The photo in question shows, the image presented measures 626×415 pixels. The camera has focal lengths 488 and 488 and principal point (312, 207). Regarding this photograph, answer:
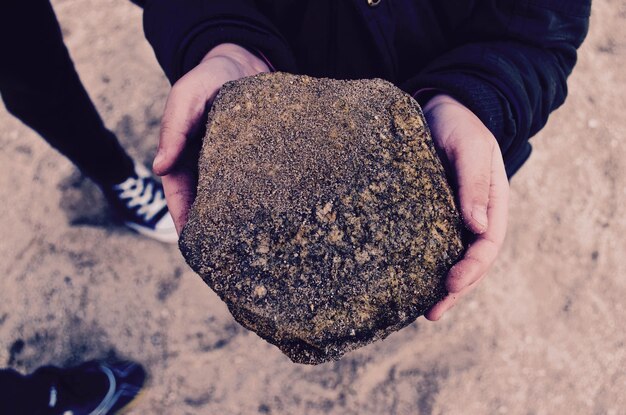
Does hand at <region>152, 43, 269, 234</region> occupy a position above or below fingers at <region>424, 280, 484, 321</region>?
above

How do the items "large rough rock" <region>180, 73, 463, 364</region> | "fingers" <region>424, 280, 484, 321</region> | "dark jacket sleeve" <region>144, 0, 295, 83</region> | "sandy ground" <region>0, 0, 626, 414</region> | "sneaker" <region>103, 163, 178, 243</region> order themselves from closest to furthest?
"large rough rock" <region>180, 73, 463, 364</region>
"fingers" <region>424, 280, 484, 321</region>
"dark jacket sleeve" <region>144, 0, 295, 83</region>
"sandy ground" <region>0, 0, 626, 414</region>
"sneaker" <region>103, 163, 178, 243</region>

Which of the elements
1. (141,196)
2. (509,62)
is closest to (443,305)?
(509,62)

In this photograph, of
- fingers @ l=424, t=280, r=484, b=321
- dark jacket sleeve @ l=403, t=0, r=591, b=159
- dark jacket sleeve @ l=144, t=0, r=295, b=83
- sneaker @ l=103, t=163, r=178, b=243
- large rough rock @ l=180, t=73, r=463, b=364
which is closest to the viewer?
large rough rock @ l=180, t=73, r=463, b=364

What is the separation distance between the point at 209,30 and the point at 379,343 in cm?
172

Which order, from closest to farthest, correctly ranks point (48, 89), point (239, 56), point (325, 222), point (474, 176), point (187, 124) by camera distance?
1. point (325, 222)
2. point (474, 176)
3. point (187, 124)
4. point (239, 56)
5. point (48, 89)

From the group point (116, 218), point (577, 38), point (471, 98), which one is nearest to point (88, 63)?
point (116, 218)

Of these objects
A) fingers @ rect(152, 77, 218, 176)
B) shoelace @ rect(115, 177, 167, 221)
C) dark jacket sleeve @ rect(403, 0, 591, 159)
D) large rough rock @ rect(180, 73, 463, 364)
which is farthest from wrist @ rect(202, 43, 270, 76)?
shoelace @ rect(115, 177, 167, 221)

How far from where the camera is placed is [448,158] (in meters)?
1.48

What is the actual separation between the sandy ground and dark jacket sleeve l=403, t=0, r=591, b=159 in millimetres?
1244

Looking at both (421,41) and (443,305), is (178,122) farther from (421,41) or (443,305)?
(443,305)

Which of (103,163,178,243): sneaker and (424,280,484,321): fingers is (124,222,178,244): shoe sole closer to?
(103,163,178,243): sneaker

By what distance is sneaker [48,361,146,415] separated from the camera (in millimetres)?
2473

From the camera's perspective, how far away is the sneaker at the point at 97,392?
8.11ft

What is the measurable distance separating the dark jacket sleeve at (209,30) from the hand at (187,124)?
0.06 m
